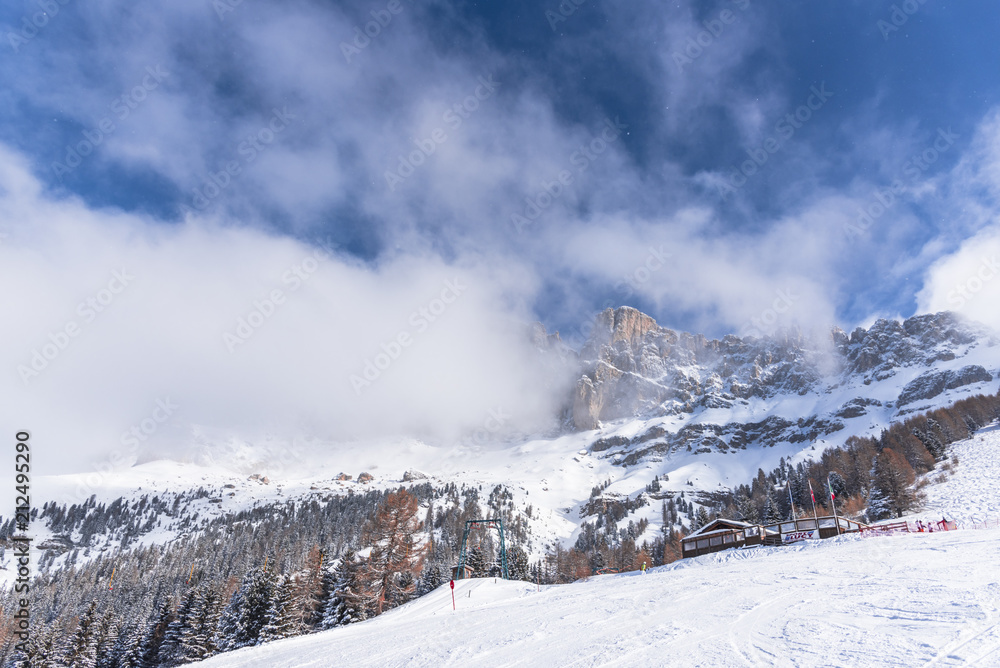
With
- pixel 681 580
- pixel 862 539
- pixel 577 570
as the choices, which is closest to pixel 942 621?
pixel 681 580

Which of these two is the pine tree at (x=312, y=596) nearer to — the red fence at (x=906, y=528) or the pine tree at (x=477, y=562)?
the pine tree at (x=477, y=562)

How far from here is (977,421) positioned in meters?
108

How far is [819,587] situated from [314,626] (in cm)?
3890

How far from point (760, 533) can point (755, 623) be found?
40.1m

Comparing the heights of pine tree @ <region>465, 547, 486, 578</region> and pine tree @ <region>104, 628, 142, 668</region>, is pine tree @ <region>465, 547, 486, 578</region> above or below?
above

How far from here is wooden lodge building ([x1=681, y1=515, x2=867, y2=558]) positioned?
129 ft

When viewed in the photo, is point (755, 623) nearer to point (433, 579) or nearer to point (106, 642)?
point (433, 579)

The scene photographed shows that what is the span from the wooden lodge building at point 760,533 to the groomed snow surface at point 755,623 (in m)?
17.0

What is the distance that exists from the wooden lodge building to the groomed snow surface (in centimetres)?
1700

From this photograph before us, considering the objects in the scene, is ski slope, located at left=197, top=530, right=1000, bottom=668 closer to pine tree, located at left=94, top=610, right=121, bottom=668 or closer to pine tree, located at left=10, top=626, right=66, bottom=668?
pine tree, located at left=10, top=626, right=66, bottom=668

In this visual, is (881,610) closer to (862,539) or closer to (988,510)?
(862,539)

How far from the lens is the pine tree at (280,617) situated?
36.4 m

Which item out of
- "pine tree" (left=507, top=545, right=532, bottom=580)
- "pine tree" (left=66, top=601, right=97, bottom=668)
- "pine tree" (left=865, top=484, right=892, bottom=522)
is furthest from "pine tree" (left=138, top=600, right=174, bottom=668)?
"pine tree" (left=865, top=484, right=892, bottom=522)

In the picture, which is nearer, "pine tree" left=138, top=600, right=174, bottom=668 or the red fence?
the red fence
